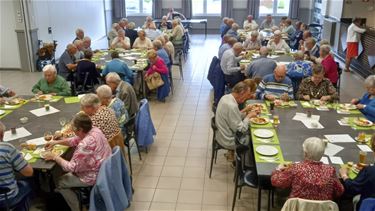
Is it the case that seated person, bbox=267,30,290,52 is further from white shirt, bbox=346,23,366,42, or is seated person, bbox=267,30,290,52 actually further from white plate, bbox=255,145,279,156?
white plate, bbox=255,145,279,156

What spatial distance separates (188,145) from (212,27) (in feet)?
38.9

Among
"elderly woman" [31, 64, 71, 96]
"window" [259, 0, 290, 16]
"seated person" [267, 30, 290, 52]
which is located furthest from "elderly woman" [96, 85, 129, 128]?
"window" [259, 0, 290, 16]

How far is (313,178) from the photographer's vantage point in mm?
2877

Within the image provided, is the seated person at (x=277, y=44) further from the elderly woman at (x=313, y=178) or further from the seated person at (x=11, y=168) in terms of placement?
the seated person at (x=11, y=168)

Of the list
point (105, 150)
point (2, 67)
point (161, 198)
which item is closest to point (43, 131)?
point (105, 150)

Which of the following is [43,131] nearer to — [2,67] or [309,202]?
[309,202]

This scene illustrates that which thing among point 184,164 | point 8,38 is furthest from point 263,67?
point 8,38

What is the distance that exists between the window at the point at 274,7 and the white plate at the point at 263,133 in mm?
13348

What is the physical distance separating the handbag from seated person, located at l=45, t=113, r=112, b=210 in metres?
3.88

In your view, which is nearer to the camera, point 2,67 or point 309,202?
point 309,202

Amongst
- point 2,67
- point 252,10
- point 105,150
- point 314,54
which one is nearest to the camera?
point 105,150

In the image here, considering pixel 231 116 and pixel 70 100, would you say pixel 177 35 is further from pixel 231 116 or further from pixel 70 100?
pixel 231 116

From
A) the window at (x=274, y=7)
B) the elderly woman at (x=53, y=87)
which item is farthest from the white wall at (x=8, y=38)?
the window at (x=274, y=7)

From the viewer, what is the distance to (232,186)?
4.65 m
